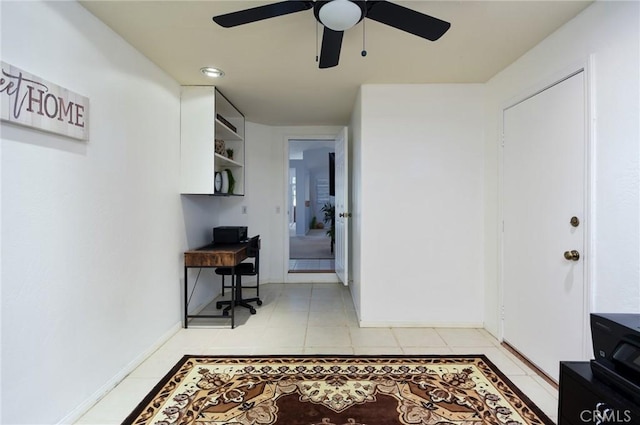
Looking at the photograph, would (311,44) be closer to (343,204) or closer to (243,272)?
(343,204)

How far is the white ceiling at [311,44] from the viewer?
175 cm

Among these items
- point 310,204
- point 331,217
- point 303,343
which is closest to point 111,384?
point 303,343

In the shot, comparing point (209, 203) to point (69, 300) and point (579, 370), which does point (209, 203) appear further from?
point (579, 370)

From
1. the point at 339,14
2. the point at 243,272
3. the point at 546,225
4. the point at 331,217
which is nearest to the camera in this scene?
the point at 339,14

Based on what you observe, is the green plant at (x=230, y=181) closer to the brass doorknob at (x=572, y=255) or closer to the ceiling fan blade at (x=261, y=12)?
the ceiling fan blade at (x=261, y=12)

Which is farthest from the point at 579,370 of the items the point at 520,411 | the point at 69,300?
the point at 69,300

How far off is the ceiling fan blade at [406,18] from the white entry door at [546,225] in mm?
983

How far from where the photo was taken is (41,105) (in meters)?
1.46

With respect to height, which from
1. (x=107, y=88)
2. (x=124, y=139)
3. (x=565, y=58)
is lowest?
(x=124, y=139)

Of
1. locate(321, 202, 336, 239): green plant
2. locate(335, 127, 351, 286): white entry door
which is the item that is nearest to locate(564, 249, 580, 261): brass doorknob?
locate(335, 127, 351, 286): white entry door

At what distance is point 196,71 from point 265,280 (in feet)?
9.69

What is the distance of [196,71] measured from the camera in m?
2.62

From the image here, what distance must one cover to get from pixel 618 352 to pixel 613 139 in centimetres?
112

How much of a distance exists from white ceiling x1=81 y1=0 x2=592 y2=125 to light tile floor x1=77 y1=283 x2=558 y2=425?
2.29m
